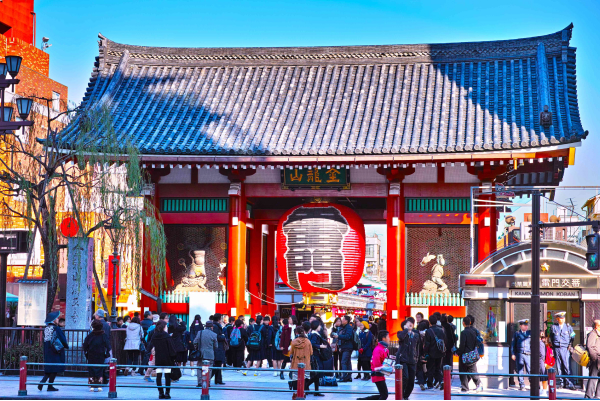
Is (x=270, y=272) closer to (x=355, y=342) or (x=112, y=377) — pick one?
(x=355, y=342)

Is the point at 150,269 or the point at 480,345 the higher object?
the point at 150,269

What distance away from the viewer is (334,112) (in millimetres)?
26375

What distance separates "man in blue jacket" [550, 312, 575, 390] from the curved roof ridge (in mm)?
12532

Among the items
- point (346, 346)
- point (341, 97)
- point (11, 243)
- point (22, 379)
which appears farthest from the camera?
A: point (341, 97)

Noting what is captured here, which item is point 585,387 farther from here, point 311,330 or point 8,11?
point 8,11

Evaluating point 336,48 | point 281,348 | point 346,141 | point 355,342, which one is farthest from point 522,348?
point 336,48

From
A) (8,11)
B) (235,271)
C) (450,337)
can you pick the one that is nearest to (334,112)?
(235,271)

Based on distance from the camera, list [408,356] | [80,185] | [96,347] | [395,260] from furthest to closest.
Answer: [395,260], [80,185], [96,347], [408,356]

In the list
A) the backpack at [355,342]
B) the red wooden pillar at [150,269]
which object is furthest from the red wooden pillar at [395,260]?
the red wooden pillar at [150,269]

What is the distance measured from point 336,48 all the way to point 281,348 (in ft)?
42.4

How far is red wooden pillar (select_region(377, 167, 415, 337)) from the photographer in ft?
77.8

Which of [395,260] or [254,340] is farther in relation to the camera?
[395,260]

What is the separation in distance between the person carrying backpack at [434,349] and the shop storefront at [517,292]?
3.73ft

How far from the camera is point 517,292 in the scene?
18.1 metres
